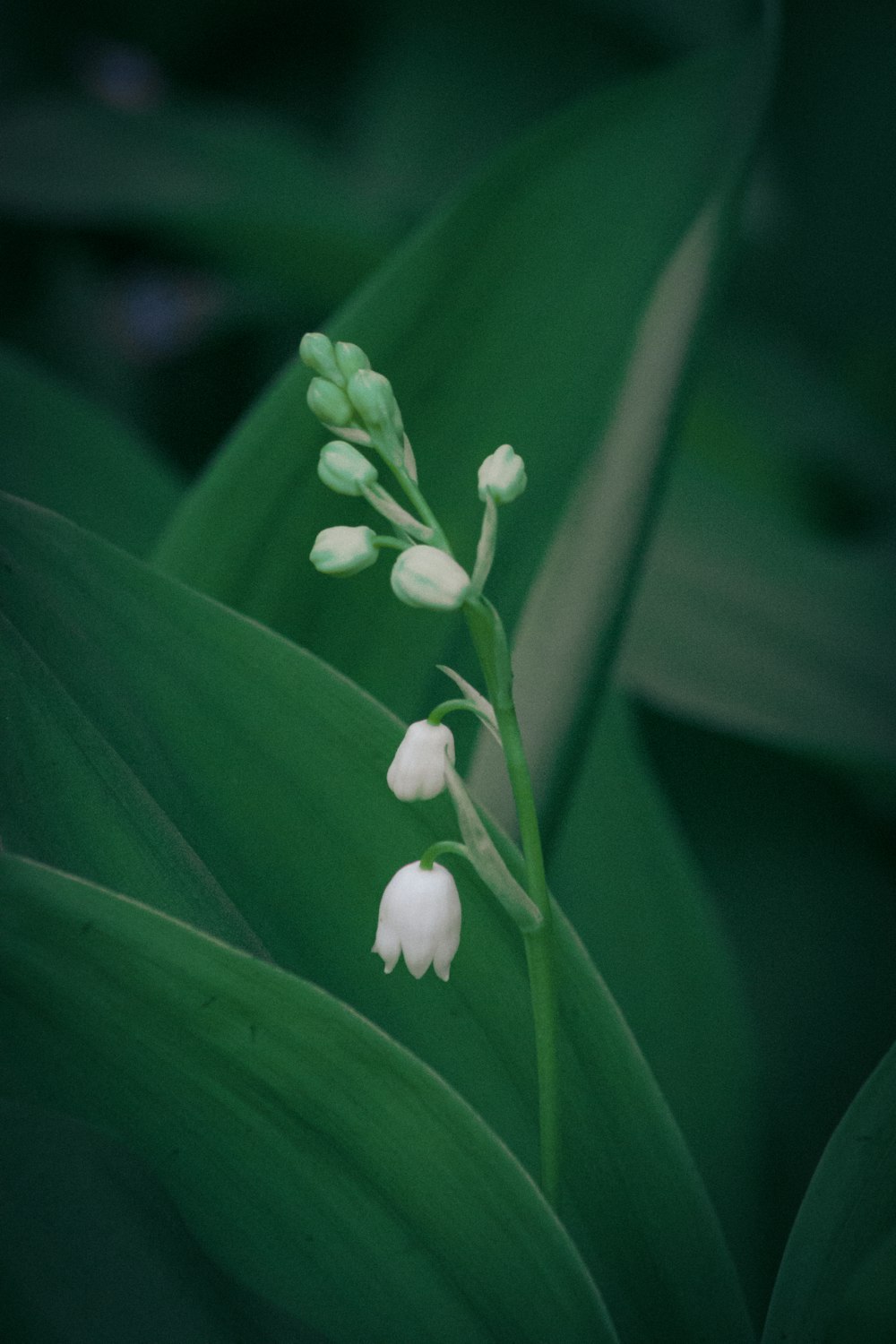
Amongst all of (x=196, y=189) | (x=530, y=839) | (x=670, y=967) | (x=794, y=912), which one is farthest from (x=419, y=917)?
(x=196, y=189)

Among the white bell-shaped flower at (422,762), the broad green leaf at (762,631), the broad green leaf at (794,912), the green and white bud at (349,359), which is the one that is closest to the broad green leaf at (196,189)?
the broad green leaf at (762,631)

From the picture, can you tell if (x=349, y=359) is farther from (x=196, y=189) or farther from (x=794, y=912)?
(x=196, y=189)

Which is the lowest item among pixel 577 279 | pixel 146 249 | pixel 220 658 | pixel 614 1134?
pixel 614 1134

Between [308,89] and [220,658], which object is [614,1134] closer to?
[220,658]

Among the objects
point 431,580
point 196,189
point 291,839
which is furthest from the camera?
point 196,189

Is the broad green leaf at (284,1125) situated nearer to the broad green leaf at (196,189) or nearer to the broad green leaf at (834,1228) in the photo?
the broad green leaf at (834,1228)

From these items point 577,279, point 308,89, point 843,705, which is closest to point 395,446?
point 577,279
